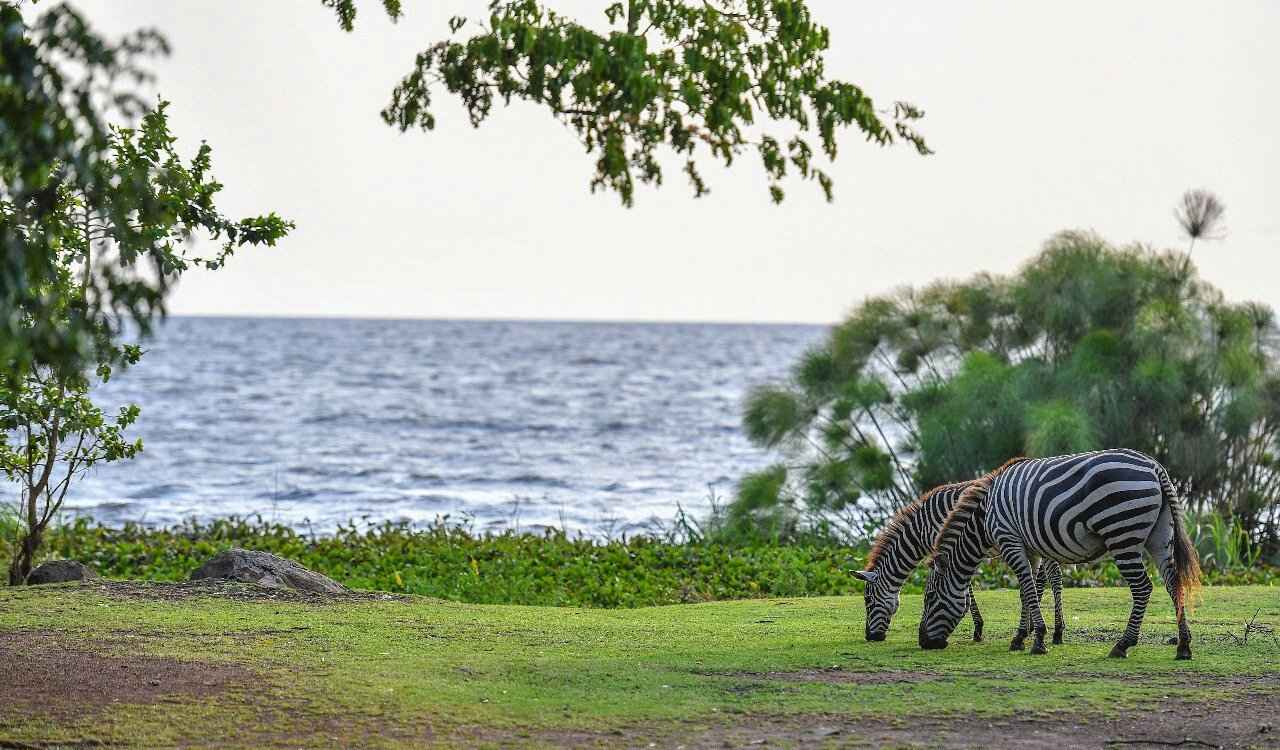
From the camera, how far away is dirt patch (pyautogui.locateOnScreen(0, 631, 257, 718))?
7416 mm

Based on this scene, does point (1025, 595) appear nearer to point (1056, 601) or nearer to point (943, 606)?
point (1056, 601)

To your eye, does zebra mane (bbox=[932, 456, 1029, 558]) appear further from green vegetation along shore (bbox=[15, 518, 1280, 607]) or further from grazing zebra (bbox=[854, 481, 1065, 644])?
green vegetation along shore (bbox=[15, 518, 1280, 607])

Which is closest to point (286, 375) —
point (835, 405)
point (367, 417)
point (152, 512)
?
point (367, 417)

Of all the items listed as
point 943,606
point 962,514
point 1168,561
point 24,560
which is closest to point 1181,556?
point 1168,561

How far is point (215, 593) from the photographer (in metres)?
11.6

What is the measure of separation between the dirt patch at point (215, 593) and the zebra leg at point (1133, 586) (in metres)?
5.89

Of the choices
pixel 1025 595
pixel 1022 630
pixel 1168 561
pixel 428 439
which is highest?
pixel 428 439

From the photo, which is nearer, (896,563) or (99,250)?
(99,250)

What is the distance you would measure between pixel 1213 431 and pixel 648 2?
1216 cm

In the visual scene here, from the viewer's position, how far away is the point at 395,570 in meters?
14.6

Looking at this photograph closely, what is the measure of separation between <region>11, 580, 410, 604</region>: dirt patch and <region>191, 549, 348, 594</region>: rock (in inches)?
5.7

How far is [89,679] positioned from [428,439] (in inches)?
1229

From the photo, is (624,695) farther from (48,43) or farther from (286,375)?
(286,375)

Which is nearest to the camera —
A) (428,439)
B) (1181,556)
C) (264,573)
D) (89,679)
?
(89,679)
